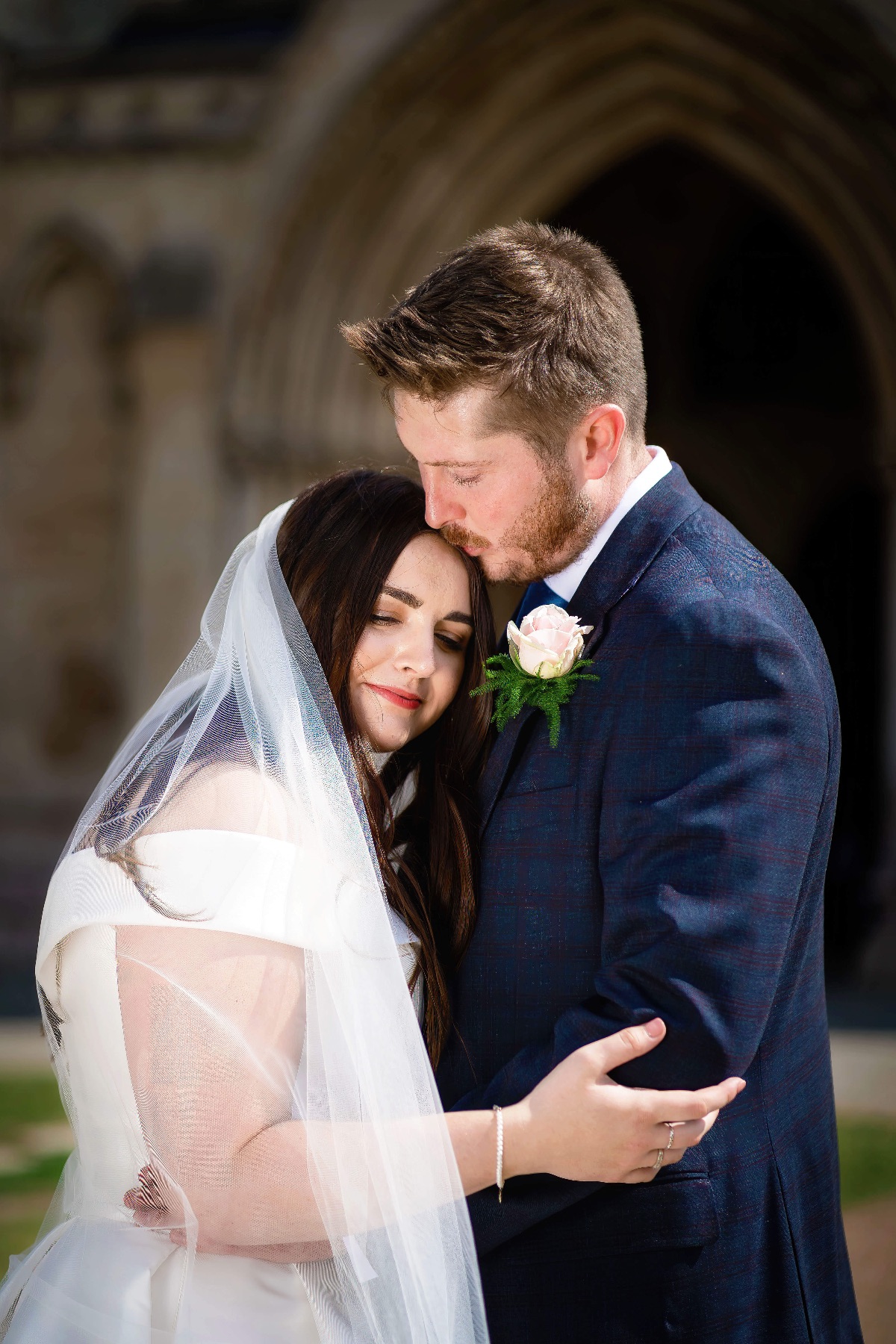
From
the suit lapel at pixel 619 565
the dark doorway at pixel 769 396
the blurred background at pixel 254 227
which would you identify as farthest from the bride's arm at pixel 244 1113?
the dark doorway at pixel 769 396

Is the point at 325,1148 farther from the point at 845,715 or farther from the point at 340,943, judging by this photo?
the point at 845,715

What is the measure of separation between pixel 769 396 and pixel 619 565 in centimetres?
1006

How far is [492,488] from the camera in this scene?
1.99 metres

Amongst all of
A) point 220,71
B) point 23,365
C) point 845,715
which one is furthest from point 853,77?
point 845,715

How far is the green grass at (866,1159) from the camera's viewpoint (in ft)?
13.7

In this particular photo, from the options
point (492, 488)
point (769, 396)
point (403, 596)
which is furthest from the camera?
point (769, 396)

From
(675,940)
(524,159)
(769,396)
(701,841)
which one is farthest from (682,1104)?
(769,396)

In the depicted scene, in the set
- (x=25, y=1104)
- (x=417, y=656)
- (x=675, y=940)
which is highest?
(x=417, y=656)

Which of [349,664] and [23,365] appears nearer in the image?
[349,664]

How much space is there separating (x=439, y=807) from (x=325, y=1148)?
63cm

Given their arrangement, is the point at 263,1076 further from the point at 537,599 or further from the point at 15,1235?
the point at 15,1235

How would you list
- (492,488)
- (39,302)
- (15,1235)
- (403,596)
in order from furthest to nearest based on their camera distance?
(39,302), (15,1235), (403,596), (492,488)

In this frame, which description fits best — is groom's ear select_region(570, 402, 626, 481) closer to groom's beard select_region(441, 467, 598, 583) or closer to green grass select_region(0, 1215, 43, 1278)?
groom's beard select_region(441, 467, 598, 583)

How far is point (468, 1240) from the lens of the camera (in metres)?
1.79
